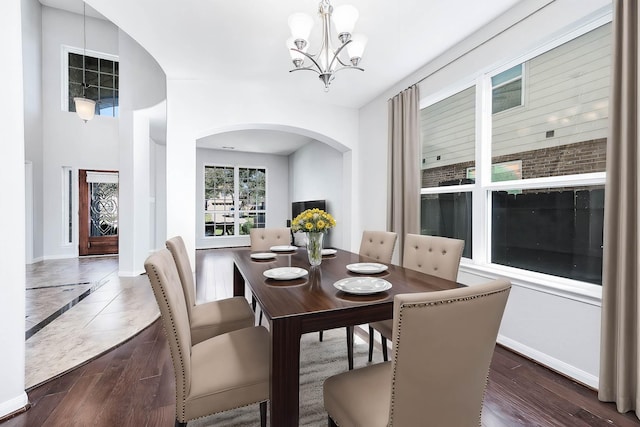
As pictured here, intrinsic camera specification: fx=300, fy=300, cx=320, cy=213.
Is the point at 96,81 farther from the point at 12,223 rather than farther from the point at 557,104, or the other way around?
the point at 557,104

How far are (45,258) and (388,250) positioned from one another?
771 cm

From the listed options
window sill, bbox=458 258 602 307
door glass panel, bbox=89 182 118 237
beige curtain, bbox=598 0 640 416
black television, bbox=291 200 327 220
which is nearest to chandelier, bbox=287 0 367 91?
beige curtain, bbox=598 0 640 416

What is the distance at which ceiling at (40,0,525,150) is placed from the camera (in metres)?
2.50

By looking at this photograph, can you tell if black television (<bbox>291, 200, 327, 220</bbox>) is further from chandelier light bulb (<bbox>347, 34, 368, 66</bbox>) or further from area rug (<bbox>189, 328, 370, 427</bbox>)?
chandelier light bulb (<bbox>347, 34, 368, 66</bbox>)

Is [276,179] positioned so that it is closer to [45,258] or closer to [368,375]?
[45,258]

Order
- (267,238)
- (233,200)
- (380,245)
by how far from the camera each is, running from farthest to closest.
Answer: (233,200) → (267,238) → (380,245)

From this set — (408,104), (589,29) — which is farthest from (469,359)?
(408,104)

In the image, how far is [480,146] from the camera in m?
2.94

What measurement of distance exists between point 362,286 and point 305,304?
330 mm

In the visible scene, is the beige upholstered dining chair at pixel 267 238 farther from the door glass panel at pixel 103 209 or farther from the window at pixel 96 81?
the window at pixel 96 81

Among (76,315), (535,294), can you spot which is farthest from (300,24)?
(76,315)

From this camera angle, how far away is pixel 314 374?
2.12 m

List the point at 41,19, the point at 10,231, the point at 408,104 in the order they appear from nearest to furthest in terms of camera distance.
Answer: the point at 10,231, the point at 408,104, the point at 41,19

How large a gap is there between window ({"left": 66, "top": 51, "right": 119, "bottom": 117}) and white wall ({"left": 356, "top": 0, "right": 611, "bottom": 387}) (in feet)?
23.6
